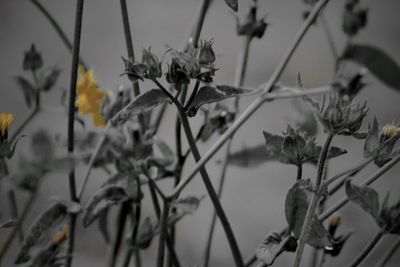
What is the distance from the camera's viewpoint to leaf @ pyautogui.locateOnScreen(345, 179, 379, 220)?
42cm

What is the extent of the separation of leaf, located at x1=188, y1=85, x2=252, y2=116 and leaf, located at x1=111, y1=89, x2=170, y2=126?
0.02m

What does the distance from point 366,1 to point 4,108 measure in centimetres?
Answer: 115

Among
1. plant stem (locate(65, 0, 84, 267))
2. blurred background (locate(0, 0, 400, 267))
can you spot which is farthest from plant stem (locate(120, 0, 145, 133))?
blurred background (locate(0, 0, 400, 267))

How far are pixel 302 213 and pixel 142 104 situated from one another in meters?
0.11

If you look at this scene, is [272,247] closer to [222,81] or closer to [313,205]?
[313,205]

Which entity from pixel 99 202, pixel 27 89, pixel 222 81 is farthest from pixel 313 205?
pixel 222 81

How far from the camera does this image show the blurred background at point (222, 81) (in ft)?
4.15

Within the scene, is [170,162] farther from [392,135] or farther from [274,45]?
[274,45]

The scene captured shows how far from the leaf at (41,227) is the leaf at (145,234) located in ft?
0.18

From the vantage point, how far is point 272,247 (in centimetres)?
45

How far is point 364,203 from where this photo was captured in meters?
0.42

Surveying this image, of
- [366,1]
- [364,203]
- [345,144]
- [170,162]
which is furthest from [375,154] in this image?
[366,1]

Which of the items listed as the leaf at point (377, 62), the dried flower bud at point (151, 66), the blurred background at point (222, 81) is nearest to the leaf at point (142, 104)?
the dried flower bud at point (151, 66)

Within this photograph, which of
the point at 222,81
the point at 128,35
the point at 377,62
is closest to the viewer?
the point at 377,62
